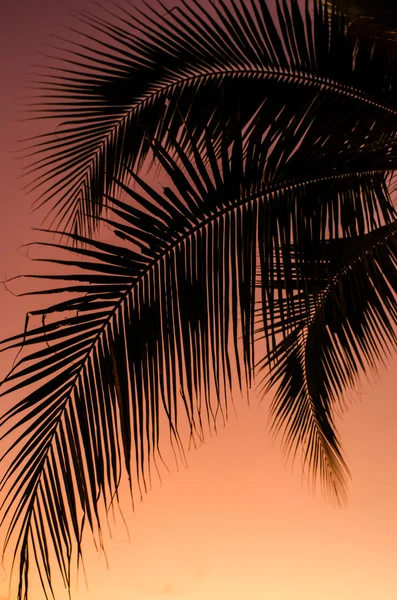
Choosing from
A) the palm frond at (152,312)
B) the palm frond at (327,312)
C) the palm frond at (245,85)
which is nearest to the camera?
the palm frond at (152,312)

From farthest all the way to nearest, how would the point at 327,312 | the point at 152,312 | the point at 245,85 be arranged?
the point at 327,312 → the point at 245,85 → the point at 152,312

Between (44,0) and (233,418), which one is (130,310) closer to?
(233,418)

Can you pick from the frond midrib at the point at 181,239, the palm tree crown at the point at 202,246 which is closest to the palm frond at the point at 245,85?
the palm tree crown at the point at 202,246

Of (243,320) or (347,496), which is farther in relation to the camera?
(347,496)

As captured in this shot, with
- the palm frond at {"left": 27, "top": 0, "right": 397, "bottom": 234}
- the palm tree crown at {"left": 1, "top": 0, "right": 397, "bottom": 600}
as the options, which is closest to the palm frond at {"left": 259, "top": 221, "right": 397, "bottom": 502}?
the palm tree crown at {"left": 1, "top": 0, "right": 397, "bottom": 600}

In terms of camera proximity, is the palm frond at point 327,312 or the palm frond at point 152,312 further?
the palm frond at point 327,312

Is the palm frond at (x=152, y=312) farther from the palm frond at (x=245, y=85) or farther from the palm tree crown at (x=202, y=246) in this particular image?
the palm frond at (x=245, y=85)

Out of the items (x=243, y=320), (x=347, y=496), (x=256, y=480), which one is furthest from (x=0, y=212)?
(x=243, y=320)

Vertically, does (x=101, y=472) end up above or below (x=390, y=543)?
above

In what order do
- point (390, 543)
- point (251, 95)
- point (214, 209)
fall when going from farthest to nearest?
point (390, 543)
point (251, 95)
point (214, 209)

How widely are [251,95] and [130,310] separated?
2.19 feet

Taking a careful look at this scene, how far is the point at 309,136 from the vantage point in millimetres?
1052

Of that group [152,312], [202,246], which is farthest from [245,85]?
[152,312]

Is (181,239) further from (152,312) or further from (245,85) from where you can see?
(245,85)
